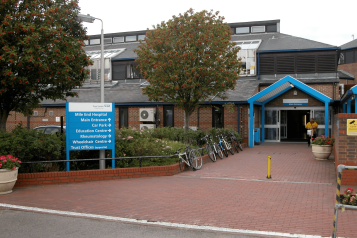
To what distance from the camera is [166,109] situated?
2420cm

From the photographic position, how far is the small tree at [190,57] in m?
16.0

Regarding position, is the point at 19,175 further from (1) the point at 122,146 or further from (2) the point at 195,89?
(2) the point at 195,89

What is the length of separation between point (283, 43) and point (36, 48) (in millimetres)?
21545

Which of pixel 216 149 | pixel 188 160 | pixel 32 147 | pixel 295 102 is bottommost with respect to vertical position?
pixel 188 160

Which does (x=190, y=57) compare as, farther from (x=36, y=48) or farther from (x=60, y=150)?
(x=60, y=150)

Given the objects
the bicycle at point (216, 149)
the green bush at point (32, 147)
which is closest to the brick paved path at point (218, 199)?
the green bush at point (32, 147)

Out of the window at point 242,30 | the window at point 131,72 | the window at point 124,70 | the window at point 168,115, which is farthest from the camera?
the window at point 242,30

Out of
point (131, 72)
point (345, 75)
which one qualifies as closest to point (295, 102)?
point (131, 72)

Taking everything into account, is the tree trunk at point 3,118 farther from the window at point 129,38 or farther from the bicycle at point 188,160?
the window at point 129,38

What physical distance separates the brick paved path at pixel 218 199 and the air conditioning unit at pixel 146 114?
12663 millimetres

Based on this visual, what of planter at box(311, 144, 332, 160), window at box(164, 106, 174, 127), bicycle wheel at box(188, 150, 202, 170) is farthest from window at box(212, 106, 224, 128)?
bicycle wheel at box(188, 150, 202, 170)

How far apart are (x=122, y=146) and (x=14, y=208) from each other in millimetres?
4676

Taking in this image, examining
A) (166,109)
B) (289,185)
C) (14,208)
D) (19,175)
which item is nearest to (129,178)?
(19,175)

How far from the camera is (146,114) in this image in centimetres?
2388
